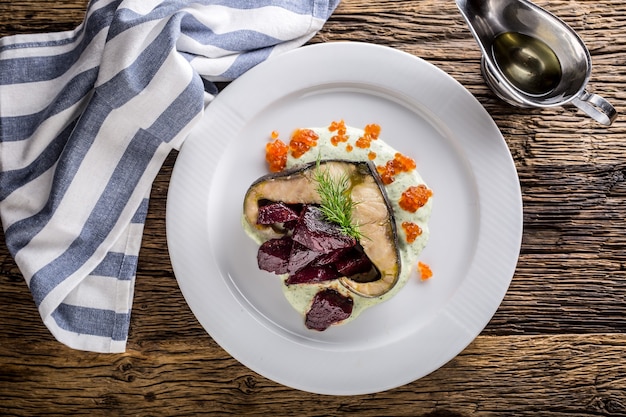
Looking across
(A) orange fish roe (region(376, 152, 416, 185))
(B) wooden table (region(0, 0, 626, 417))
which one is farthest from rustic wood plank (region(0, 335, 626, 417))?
(A) orange fish roe (region(376, 152, 416, 185))

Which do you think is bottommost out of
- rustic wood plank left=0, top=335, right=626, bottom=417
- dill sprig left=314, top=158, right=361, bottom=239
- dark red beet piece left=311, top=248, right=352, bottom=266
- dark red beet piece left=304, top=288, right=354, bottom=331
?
rustic wood plank left=0, top=335, right=626, bottom=417

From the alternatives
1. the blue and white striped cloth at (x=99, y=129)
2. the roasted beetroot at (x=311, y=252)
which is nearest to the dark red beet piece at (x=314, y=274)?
the roasted beetroot at (x=311, y=252)

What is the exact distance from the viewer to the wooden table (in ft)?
6.08

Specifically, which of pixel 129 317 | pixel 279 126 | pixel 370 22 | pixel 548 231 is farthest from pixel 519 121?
pixel 129 317

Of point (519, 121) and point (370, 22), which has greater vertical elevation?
point (370, 22)

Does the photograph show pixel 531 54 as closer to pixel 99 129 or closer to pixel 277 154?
pixel 277 154

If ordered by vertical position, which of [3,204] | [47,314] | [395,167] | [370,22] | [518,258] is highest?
[370,22]

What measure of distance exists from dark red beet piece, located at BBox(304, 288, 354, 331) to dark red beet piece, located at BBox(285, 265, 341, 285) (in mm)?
90

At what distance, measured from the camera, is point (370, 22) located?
1872 mm

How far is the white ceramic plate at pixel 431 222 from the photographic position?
5.82ft

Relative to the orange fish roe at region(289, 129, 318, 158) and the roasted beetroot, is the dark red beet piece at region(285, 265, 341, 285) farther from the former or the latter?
the orange fish roe at region(289, 129, 318, 158)

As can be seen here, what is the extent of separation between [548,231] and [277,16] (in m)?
1.15

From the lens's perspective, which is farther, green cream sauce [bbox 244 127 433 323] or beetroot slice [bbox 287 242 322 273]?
green cream sauce [bbox 244 127 433 323]

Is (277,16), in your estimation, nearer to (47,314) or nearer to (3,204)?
(3,204)
